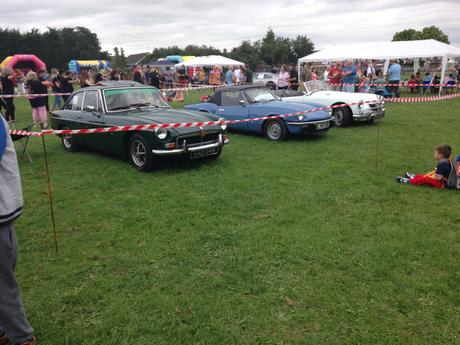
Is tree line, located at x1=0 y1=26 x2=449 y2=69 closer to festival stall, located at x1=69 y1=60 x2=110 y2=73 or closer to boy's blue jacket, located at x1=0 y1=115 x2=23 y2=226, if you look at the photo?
festival stall, located at x1=69 y1=60 x2=110 y2=73

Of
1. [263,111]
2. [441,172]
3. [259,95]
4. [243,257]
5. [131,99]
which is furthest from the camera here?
[259,95]

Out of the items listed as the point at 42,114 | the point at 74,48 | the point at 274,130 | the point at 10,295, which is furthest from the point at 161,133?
the point at 74,48

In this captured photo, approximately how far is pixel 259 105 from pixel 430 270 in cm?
667

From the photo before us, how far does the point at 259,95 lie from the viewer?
9938 mm

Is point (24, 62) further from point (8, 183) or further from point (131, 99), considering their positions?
point (8, 183)

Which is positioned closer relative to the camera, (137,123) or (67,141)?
(137,123)

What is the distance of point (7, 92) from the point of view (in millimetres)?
12328

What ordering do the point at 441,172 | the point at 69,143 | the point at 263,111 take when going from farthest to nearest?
the point at 263,111
the point at 69,143
the point at 441,172

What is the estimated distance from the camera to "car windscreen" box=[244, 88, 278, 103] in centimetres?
979

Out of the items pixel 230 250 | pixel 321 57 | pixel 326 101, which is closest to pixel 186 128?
pixel 230 250

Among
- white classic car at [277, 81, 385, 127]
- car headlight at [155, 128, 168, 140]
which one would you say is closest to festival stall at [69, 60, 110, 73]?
white classic car at [277, 81, 385, 127]

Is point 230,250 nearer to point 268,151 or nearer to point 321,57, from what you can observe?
point 268,151

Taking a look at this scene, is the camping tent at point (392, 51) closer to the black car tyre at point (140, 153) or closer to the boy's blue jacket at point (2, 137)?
the black car tyre at point (140, 153)

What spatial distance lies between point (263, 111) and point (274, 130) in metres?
0.57
